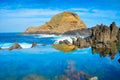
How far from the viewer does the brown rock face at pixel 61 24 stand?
175 inches

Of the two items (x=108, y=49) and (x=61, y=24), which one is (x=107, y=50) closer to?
(x=108, y=49)

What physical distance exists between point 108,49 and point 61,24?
980 millimetres

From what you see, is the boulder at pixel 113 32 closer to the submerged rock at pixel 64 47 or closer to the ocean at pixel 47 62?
the ocean at pixel 47 62

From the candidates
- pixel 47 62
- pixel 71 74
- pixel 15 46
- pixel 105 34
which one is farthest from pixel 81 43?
pixel 15 46

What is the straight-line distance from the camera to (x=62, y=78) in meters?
4.36

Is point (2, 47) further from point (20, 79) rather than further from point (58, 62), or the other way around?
point (58, 62)

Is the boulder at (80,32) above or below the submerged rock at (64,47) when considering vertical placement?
above

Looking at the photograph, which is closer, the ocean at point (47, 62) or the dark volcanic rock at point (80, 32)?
the ocean at point (47, 62)

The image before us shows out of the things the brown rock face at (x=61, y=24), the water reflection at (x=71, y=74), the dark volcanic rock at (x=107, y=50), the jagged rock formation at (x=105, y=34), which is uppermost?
the brown rock face at (x=61, y=24)

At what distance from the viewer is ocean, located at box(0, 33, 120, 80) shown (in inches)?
170

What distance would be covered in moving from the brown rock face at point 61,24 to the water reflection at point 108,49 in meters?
0.48

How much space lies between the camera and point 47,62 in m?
4.39

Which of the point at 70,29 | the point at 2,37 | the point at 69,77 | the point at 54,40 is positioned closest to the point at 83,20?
the point at 70,29

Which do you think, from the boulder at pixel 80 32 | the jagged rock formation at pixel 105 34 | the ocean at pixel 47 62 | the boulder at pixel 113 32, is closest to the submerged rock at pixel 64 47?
the ocean at pixel 47 62
